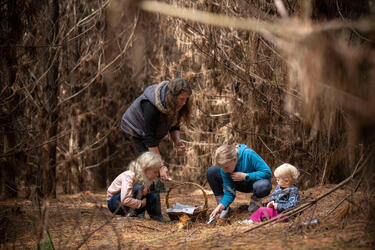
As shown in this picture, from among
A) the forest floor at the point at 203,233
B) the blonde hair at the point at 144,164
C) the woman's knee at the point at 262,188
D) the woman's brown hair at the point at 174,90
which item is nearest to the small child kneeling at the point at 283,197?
the woman's knee at the point at 262,188

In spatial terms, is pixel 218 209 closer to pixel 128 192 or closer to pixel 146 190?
pixel 146 190

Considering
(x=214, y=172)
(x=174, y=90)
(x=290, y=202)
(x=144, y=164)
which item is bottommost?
(x=290, y=202)

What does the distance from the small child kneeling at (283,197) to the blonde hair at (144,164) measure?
991 mm

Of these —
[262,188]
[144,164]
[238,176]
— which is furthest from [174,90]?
Answer: [262,188]

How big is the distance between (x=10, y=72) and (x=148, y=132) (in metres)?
1.47

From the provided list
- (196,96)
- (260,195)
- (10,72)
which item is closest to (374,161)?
(260,195)

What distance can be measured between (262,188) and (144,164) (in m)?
1.12

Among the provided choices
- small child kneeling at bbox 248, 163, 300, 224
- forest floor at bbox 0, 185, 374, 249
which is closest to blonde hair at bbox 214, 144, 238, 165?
small child kneeling at bbox 248, 163, 300, 224

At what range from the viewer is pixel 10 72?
132 inches

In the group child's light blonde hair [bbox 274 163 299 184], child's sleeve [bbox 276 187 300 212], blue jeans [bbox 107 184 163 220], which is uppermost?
child's light blonde hair [bbox 274 163 299 184]

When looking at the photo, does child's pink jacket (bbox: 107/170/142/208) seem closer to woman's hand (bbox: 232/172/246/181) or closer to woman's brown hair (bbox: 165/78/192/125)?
woman's brown hair (bbox: 165/78/192/125)

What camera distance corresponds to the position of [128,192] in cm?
365

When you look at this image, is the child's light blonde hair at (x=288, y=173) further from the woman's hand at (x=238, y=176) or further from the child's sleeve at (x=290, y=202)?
the woman's hand at (x=238, y=176)

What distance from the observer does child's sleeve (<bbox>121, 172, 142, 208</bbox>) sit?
3635 mm
